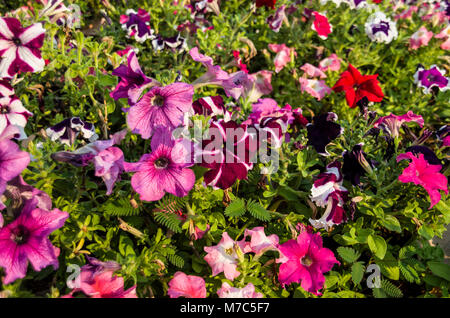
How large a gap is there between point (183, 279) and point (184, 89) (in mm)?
721

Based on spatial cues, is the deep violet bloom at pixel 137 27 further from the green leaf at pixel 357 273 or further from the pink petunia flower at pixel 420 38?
the pink petunia flower at pixel 420 38

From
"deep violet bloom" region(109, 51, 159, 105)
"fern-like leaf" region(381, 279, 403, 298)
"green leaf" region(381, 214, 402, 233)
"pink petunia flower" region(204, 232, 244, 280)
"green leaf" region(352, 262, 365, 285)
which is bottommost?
"fern-like leaf" region(381, 279, 403, 298)

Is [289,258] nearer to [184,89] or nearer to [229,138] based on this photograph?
[229,138]

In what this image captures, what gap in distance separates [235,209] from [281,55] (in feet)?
4.59

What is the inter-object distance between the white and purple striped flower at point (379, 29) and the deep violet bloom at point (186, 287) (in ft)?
7.18

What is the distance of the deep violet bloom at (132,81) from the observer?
57.0 inches

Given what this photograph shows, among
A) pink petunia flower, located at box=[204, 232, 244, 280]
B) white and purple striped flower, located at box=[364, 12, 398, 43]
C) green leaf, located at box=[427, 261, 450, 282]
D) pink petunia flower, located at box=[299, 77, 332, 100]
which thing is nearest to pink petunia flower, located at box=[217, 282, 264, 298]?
pink petunia flower, located at box=[204, 232, 244, 280]

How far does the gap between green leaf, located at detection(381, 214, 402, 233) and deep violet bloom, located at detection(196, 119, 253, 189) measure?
70 cm

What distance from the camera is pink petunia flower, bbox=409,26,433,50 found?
284cm

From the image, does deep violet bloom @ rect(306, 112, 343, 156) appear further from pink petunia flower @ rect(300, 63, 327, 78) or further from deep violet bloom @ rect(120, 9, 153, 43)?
deep violet bloom @ rect(120, 9, 153, 43)

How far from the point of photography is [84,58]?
1.88m

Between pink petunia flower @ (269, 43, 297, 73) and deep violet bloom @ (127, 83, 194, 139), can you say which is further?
pink petunia flower @ (269, 43, 297, 73)

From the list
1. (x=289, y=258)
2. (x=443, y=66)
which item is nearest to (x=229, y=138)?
(x=289, y=258)
